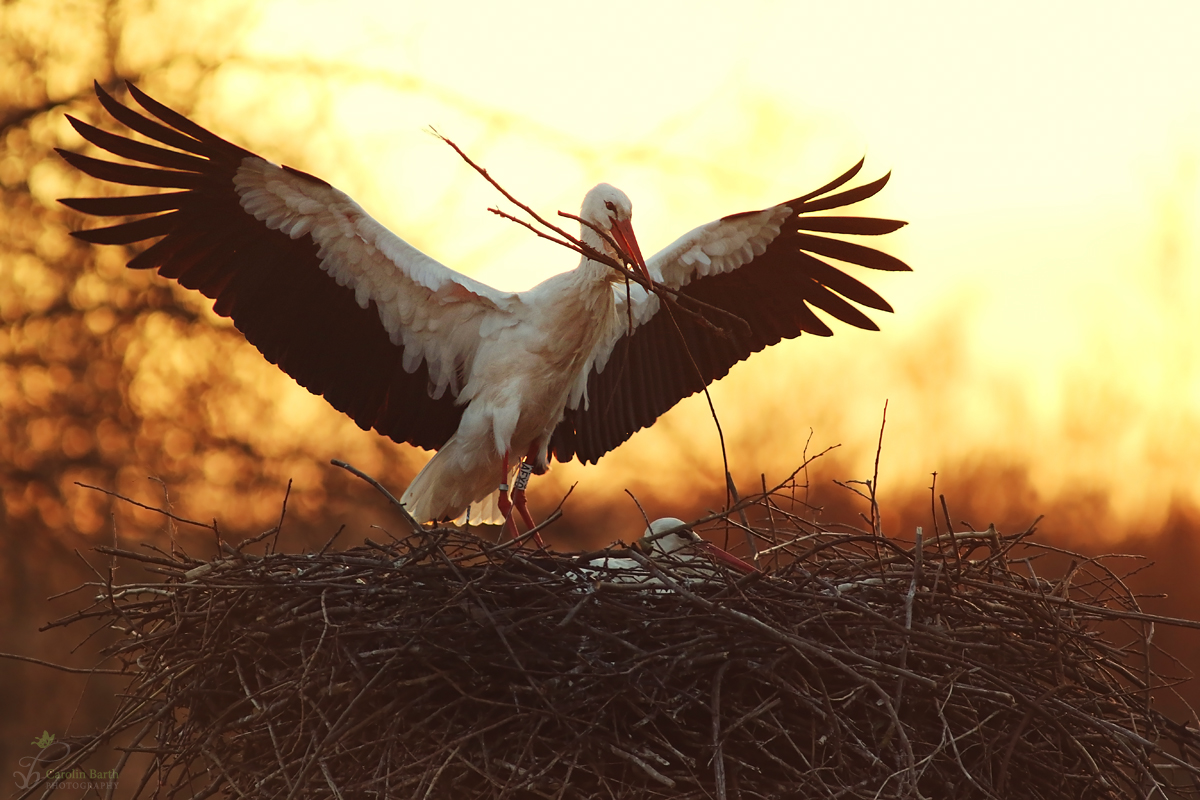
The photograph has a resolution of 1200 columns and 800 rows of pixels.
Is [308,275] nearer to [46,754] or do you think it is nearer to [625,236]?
[625,236]

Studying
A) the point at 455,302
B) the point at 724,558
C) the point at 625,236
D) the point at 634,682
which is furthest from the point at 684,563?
the point at 455,302

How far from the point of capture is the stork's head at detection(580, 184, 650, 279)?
3.27m

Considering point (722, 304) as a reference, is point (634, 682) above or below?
below

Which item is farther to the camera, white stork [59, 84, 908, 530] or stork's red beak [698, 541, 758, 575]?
white stork [59, 84, 908, 530]

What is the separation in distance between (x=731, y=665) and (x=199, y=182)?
2.19 metres

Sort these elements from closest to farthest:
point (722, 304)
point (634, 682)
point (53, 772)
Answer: point (634, 682) → point (53, 772) → point (722, 304)

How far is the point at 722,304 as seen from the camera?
12.8 ft

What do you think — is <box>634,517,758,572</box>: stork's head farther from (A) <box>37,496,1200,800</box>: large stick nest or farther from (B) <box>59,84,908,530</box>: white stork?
A: (B) <box>59,84,908,530</box>: white stork

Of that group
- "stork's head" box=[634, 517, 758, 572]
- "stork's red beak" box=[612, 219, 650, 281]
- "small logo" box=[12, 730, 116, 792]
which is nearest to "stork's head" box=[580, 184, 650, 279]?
"stork's red beak" box=[612, 219, 650, 281]

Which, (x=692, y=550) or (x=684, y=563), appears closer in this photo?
(x=684, y=563)

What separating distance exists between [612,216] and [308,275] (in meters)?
0.99

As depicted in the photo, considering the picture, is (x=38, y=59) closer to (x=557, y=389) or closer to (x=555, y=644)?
(x=557, y=389)

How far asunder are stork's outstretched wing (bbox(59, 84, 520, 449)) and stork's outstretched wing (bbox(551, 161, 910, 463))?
0.54 metres

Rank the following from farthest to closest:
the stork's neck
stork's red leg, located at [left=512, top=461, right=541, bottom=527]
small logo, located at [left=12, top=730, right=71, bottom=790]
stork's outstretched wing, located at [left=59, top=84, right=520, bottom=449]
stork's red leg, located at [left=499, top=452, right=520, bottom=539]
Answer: stork's red leg, located at [left=512, top=461, right=541, bottom=527]
stork's red leg, located at [left=499, top=452, right=520, bottom=539]
the stork's neck
stork's outstretched wing, located at [left=59, top=84, right=520, bottom=449]
small logo, located at [left=12, top=730, right=71, bottom=790]
